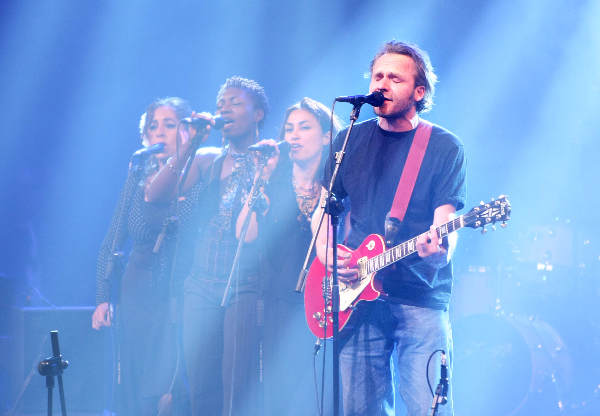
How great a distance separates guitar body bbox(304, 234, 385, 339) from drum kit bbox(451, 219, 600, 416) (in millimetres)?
2711

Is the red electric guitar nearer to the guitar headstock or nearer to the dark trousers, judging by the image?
the guitar headstock

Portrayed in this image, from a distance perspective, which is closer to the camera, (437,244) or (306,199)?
(437,244)

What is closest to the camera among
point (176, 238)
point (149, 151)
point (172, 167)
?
point (176, 238)

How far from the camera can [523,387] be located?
552 cm

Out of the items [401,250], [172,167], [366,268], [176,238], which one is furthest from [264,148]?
[401,250]

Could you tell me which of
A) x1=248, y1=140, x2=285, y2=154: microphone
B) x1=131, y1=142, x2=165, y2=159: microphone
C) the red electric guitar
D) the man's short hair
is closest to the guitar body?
the red electric guitar

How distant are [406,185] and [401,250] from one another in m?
0.33

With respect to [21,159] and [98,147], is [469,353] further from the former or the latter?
[21,159]

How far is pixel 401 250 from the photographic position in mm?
2887

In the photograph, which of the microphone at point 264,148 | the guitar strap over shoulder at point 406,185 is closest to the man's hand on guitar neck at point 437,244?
the guitar strap over shoulder at point 406,185

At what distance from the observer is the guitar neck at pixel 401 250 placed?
276cm

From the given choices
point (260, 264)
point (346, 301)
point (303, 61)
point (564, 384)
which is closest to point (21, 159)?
point (303, 61)

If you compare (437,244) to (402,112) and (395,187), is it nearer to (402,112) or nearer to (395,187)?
(395,187)

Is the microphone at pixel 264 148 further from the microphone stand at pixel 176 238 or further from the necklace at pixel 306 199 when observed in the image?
the microphone stand at pixel 176 238
